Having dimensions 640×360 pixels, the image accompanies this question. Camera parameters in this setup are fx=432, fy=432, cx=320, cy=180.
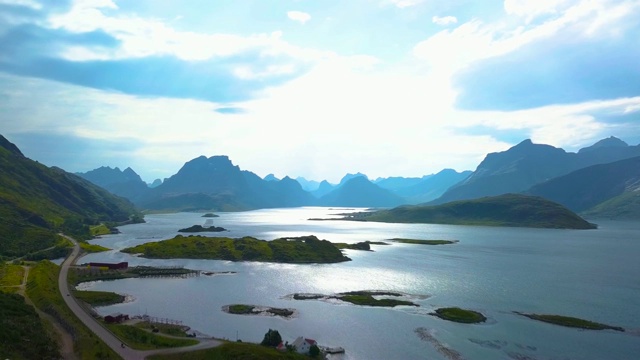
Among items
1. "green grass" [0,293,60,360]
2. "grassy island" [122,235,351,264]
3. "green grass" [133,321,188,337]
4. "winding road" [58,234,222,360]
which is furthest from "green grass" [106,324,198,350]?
"grassy island" [122,235,351,264]

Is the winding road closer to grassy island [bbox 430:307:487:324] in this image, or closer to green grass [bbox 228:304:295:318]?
green grass [bbox 228:304:295:318]

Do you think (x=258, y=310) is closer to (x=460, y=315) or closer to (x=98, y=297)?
(x=98, y=297)

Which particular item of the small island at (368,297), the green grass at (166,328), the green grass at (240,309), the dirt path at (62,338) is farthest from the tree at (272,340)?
the small island at (368,297)

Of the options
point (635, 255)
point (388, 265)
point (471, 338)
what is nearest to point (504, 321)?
point (471, 338)

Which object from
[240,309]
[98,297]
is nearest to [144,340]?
[240,309]

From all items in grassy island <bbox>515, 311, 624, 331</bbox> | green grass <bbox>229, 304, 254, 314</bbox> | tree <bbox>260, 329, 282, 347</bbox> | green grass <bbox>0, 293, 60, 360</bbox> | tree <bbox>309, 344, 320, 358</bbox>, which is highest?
green grass <bbox>0, 293, 60, 360</bbox>

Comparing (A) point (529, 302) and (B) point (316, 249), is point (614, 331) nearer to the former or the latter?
(A) point (529, 302)
